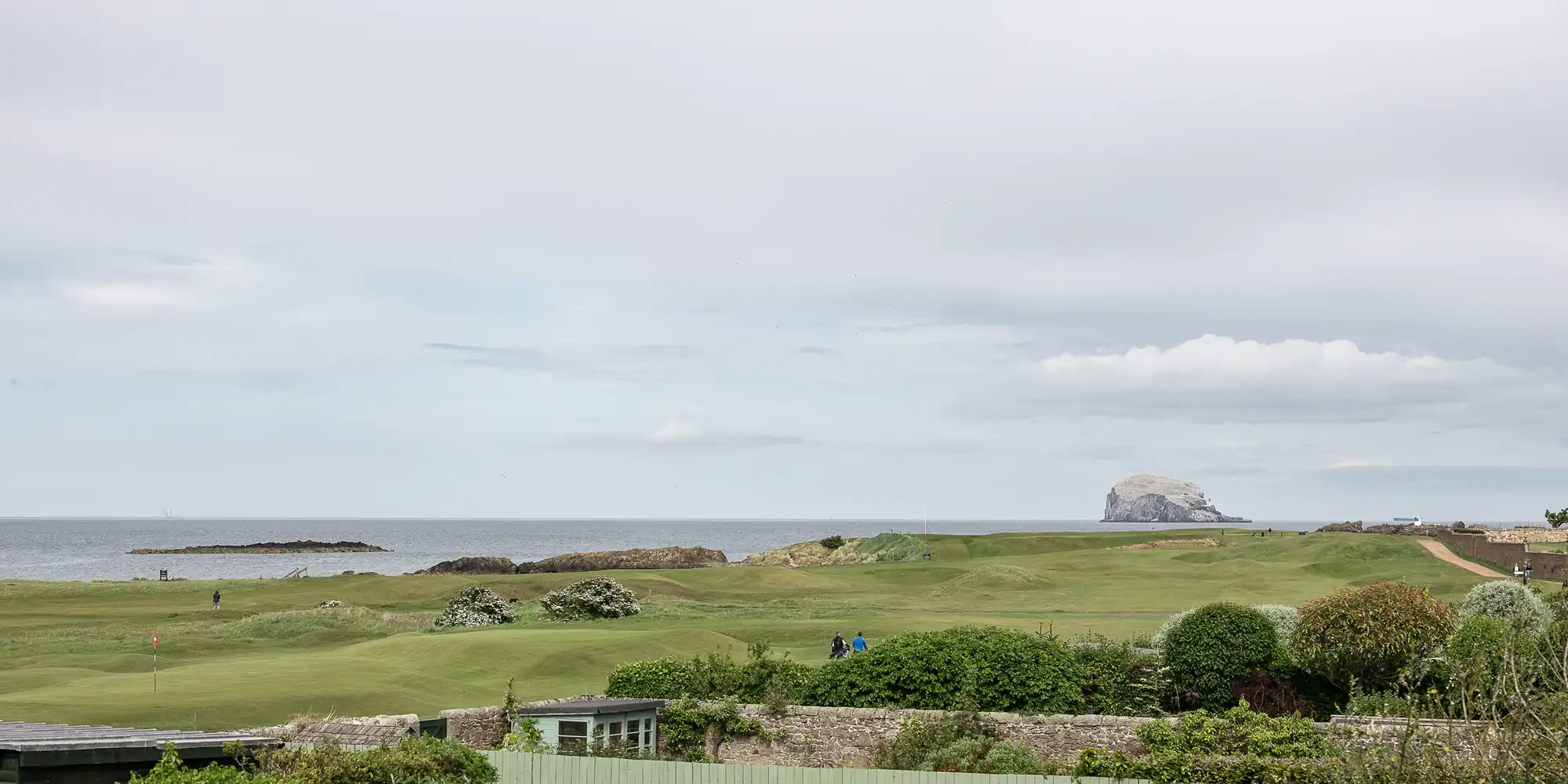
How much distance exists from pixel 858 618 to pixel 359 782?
34.0m

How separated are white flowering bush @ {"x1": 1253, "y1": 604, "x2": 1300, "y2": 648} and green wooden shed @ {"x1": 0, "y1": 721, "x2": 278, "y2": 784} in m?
22.4

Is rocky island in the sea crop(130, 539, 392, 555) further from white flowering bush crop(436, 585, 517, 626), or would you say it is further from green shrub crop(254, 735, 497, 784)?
green shrub crop(254, 735, 497, 784)

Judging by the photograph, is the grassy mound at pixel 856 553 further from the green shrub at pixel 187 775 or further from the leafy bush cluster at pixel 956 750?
the green shrub at pixel 187 775

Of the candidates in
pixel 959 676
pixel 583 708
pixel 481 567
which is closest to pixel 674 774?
pixel 583 708

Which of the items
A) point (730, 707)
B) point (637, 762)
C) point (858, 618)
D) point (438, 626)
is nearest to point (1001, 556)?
point (858, 618)

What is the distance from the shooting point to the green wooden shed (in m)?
13.4

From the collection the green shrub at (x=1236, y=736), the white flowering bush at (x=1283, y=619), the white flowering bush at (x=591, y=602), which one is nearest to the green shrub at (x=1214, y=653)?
the white flowering bush at (x=1283, y=619)

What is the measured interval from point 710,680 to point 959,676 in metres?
4.98

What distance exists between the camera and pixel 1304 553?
74.6 meters

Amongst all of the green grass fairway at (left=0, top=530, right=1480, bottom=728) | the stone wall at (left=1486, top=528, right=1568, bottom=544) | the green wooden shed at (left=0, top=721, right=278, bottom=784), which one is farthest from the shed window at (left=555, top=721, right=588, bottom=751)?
the stone wall at (left=1486, top=528, right=1568, bottom=544)

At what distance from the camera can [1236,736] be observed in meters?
21.4

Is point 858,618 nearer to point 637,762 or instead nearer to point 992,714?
point 992,714

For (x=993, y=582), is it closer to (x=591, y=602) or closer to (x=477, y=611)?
(x=591, y=602)

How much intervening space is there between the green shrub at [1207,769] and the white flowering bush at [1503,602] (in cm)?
1204
